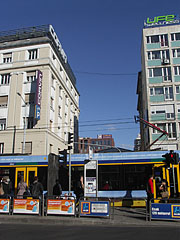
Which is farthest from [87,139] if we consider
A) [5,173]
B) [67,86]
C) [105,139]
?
[5,173]

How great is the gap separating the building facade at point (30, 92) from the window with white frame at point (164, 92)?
13.7 metres

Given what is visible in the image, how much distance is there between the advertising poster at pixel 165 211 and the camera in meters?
9.85

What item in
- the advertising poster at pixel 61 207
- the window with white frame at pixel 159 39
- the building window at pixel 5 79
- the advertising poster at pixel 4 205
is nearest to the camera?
the advertising poster at pixel 61 207

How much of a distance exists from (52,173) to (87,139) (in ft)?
411

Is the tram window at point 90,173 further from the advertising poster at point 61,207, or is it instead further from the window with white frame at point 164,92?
the window with white frame at point 164,92

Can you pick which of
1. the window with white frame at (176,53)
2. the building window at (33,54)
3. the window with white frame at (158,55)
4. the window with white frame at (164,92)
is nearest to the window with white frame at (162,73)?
the window with white frame at (164,92)

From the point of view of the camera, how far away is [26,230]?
27.5 feet

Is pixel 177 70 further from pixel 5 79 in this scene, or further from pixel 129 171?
pixel 129 171

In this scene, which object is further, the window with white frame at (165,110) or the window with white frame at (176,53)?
the window with white frame at (176,53)

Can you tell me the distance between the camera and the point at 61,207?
36.5 feet

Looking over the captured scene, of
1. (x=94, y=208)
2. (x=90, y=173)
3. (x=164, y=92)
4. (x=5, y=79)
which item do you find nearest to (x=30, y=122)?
(x=5, y=79)

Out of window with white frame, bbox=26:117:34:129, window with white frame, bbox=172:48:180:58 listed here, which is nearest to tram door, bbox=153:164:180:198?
window with white frame, bbox=26:117:34:129

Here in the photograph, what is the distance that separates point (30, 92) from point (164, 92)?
18.3 metres

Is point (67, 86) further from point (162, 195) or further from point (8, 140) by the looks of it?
point (162, 195)
